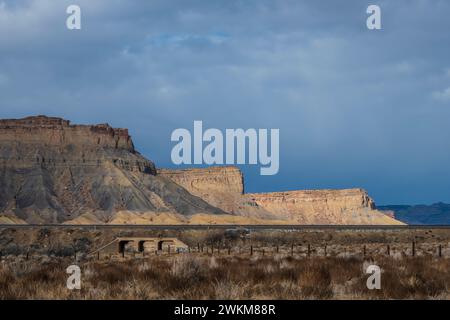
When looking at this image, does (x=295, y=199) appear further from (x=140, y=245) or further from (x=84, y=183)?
(x=140, y=245)

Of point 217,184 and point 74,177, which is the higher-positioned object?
point 74,177

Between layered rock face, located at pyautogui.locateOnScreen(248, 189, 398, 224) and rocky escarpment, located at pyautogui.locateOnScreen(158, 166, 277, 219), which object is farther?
layered rock face, located at pyautogui.locateOnScreen(248, 189, 398, 224)

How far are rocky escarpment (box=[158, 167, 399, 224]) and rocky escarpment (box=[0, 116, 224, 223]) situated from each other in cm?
2919

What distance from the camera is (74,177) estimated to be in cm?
11606

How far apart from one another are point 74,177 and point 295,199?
75292mm

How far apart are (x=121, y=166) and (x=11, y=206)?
25468mm

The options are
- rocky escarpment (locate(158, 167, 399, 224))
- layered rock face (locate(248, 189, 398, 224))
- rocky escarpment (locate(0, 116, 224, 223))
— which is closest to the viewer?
rocky escarpment (locate(0, 116, 224, 223))

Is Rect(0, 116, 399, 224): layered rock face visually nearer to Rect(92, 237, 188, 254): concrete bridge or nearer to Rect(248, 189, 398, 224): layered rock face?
Rect(248, 189, 398, 224): layered rock face

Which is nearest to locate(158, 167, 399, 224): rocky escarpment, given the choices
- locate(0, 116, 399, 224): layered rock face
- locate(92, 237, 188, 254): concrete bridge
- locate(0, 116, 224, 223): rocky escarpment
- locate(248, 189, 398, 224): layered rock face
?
locate(248, 189, 398, 224): layered rock face

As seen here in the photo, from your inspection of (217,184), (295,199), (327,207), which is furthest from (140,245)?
(295,199)

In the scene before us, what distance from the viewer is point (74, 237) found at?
6212 cm

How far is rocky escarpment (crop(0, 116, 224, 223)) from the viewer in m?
106
